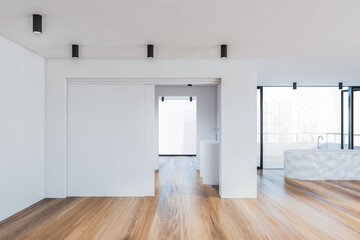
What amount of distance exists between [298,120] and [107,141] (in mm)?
5257

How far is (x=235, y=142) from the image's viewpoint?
4152 millimetres

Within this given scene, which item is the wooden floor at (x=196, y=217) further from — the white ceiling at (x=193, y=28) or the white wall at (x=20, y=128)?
the white ceiling at (x=193, y=28)

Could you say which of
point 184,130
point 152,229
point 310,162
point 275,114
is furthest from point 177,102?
point 152,229

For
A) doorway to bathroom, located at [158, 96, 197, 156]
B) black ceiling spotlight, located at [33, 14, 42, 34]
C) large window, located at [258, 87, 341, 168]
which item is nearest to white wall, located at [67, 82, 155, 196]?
black ceiling spotlight, located at [33, 14, 42, 34]

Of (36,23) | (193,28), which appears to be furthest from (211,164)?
(36,23)

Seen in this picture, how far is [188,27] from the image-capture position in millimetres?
2893

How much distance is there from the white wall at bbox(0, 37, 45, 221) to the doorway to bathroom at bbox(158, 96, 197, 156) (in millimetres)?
5827

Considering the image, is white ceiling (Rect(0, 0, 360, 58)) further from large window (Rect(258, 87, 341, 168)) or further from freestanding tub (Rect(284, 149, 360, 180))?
large window (Rect(258, 87, 341, 168))

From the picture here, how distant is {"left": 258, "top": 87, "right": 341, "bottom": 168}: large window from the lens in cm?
702

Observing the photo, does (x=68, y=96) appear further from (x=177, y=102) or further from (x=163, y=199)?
(x=177, y=102)

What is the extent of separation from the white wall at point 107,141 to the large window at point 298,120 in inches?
159

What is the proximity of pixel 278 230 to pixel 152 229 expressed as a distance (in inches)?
55.1

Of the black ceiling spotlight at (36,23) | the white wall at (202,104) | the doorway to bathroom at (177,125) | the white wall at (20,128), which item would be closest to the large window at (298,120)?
the white wall at (202,104)

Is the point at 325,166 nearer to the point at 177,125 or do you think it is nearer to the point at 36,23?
the point at 177,125
